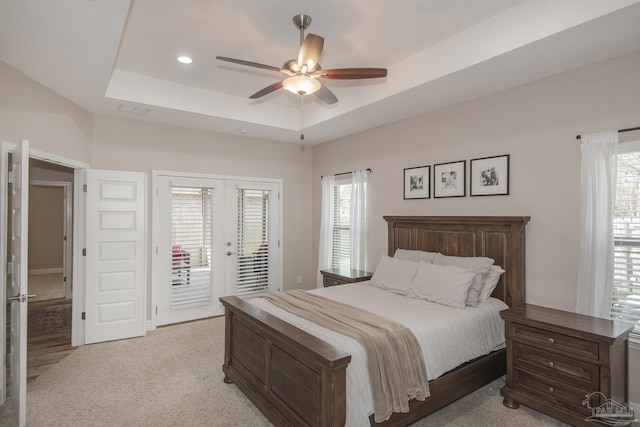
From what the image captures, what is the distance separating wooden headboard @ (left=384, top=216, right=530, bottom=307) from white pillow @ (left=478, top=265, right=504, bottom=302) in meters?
0.12

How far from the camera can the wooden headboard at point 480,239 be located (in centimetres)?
323

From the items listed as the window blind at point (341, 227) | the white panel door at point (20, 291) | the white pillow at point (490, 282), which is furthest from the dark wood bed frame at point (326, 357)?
the white panel door at point (20, 291)

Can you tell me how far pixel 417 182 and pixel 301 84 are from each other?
2246 mm

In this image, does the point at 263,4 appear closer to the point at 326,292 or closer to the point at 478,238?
the point at 326,292

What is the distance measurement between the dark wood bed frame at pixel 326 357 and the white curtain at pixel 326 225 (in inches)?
65.1

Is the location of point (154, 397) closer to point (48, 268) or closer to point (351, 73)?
point (351, 73)

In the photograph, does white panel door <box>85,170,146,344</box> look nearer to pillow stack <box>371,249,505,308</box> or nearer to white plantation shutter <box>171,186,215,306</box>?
white plantation shutter <box>171,186,215,306</box>

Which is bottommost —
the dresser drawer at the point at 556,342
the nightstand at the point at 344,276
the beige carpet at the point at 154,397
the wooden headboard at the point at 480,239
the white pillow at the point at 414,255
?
the beige carpet at the point at 154,397

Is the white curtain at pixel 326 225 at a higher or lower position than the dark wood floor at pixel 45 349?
higher

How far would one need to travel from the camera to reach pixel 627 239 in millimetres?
2682

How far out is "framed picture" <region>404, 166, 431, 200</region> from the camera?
4.17 metres

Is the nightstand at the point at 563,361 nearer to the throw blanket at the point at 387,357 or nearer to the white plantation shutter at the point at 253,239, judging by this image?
the throw blanket at the point at 387,357

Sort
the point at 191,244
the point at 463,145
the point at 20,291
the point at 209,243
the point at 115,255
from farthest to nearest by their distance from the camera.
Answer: the point at 209,243 < the point at 191,244 < the point at 115,255 < the point at 463,145 < the point at 20,291

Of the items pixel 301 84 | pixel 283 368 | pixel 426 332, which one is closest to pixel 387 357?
pixel 426 332
